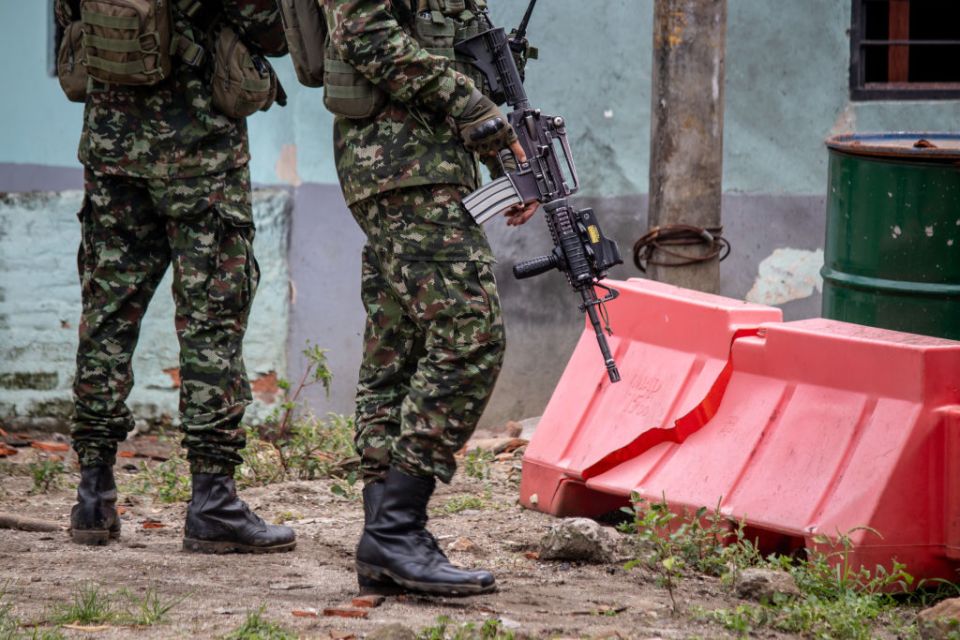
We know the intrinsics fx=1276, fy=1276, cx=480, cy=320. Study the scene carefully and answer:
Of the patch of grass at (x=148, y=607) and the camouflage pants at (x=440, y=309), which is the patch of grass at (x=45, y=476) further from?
the camouflage pants at (x=440, y=309)

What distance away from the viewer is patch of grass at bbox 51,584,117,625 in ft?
9.24

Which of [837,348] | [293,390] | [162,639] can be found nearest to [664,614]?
[837,348]

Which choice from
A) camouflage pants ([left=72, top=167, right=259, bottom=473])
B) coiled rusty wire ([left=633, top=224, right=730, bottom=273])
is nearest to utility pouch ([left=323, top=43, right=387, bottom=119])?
camouflage pants ([left=72, top=167, right=259, bottom=473])

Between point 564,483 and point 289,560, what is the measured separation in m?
0.90

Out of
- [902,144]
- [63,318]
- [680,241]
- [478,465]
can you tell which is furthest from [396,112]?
[63,318]

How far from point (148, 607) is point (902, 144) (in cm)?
308

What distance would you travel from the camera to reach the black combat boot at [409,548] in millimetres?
2977

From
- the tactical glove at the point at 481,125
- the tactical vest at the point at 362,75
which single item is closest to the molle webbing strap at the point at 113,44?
the tactical vest at the point at 362,75

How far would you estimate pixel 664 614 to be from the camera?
2998 mm

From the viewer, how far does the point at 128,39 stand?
3361 mm

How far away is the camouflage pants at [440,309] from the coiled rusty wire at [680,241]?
5.00 feet

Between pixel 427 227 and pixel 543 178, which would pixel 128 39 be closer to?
pixel 427 227

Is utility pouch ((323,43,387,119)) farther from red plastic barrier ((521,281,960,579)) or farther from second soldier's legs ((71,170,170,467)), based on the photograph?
Result: red plastic barrier ((521,281,960,579))

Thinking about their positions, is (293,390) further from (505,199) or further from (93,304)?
(505,199)
